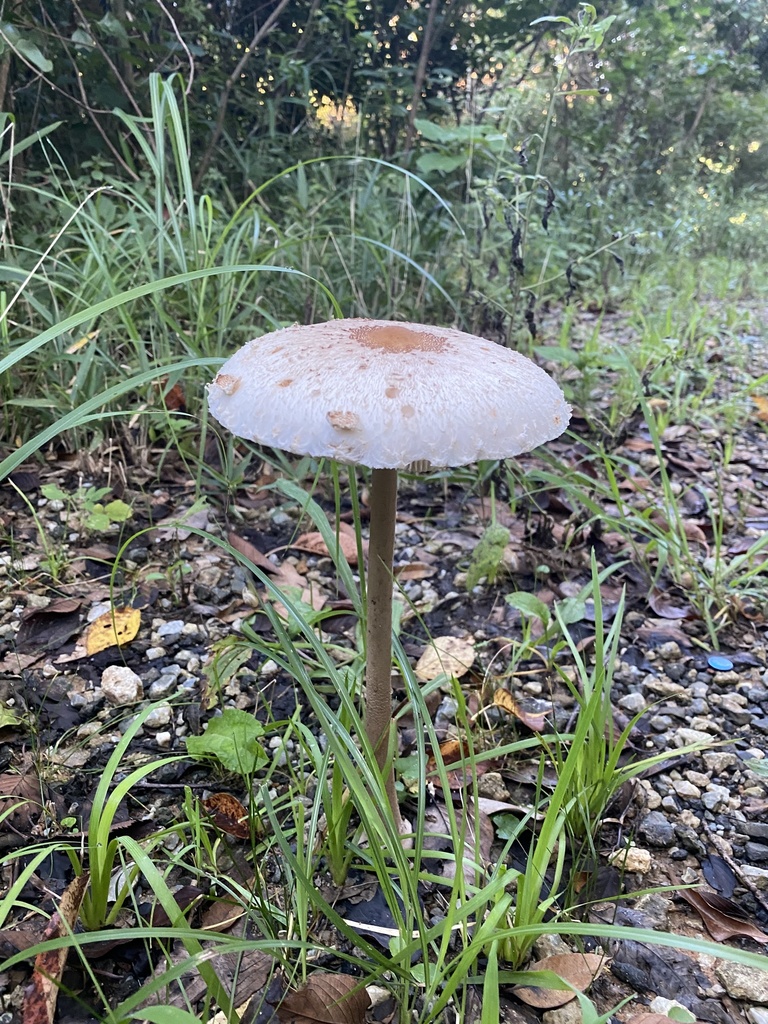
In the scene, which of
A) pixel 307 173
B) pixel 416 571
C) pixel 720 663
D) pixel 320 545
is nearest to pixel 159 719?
pixel 320 545

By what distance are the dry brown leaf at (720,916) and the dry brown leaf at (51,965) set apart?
1103mm

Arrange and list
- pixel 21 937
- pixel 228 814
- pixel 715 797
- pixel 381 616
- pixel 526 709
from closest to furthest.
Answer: pixel 21 937
pixel 381 616
pixel 228 814
pixel 715 797
pixel 526 709

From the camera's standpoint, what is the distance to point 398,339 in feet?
3.71

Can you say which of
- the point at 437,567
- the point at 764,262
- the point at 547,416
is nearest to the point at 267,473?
the point at 437,567

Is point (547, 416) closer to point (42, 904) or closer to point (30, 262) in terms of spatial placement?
point (42, 904)

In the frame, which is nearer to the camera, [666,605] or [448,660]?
[448,660]

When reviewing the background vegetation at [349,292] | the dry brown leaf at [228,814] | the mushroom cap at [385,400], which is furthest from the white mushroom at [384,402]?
the dry brown leaf at [228,814]

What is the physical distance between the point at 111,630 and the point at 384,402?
1.18m

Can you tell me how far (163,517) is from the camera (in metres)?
2.29

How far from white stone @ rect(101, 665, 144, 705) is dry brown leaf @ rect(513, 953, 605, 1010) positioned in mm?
1013

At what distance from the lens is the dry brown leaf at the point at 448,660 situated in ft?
5.85

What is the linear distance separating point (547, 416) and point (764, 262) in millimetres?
7199

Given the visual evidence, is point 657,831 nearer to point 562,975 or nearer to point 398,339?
point 562,975

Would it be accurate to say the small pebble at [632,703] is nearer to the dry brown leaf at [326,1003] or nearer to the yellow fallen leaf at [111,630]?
the dry brown leaf at [326,1003]
